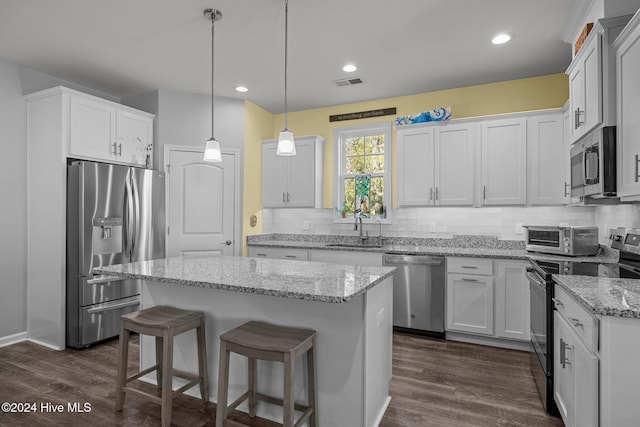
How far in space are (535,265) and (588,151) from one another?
864 millimetres

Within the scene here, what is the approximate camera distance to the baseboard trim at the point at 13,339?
3466mm

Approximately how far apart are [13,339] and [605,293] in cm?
484

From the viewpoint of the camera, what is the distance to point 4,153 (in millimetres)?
3486

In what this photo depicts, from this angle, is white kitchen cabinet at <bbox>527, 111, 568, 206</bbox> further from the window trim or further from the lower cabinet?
the window trim

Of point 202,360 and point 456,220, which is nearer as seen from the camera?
point 202,360

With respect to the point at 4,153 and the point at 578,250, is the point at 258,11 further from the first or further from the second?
the point at 578,250

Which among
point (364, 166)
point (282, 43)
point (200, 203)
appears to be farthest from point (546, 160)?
point (200, 203)

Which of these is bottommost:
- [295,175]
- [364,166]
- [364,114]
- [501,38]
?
[295,175]

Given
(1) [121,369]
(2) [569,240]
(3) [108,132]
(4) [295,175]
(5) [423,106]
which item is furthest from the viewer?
(4) [295,175]

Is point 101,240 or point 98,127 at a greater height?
point 98,127

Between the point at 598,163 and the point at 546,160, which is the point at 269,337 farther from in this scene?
the point at 546,160

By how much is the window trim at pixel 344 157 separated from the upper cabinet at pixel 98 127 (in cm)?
232

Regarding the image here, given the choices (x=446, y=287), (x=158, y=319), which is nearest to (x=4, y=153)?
(x=158, y=319)

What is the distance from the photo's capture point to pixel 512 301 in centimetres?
342
